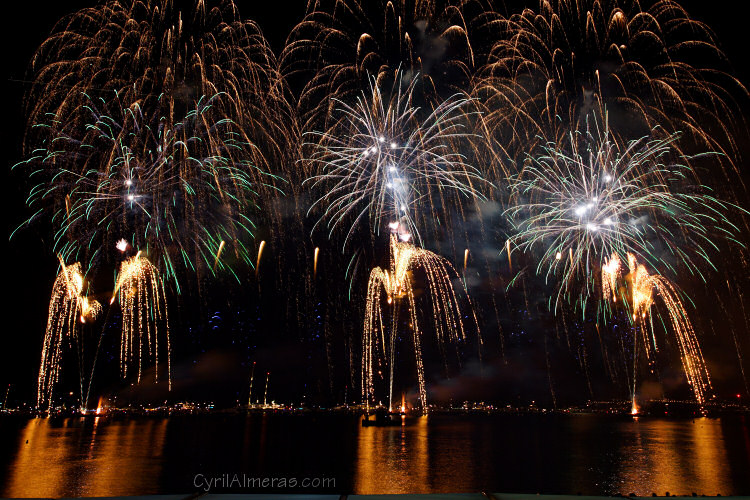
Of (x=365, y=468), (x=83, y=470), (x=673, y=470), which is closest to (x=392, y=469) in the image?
(x=365, y=468)

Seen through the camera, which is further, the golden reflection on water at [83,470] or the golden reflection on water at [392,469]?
the golden reflection on water at [392,469]

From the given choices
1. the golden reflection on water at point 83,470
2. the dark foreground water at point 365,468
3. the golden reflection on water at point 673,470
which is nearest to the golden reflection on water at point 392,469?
the dark foreground water at point 365,468

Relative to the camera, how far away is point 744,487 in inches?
1186

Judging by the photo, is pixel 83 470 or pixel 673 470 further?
pixel 673 470

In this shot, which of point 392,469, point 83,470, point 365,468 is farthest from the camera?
point 365,468

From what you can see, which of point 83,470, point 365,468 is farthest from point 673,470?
point 83,470

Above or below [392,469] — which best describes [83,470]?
above

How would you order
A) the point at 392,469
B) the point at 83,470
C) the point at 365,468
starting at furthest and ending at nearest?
the point at 365,468 → the point at 392,469 → the point at 83,470

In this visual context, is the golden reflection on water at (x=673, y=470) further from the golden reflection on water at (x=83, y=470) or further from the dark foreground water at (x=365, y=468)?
the golden reflection on water at (x=83, y=470)

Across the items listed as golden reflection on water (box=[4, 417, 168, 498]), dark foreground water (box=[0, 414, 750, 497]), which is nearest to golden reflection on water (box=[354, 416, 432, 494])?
dark foreground water (box=[0, 414, 750, 497])

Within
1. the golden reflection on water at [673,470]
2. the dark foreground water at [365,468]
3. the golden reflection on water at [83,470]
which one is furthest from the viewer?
the golden reflection on water at [673,470]

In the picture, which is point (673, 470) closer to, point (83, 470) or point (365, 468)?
point (365, 468)

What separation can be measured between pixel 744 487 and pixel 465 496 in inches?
1428

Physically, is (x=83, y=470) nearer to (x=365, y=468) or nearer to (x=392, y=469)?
(x=365, y=468)
